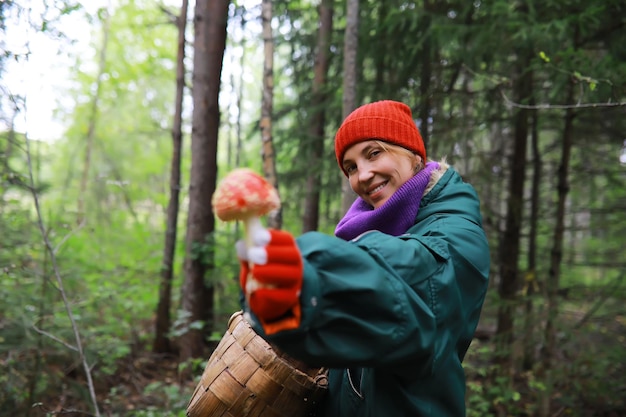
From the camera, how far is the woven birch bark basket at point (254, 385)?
1.60 meters

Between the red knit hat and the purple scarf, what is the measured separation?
19 cm

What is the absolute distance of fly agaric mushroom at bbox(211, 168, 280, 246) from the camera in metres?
1.03

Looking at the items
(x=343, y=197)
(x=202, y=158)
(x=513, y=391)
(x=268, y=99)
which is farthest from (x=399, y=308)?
(x=202, y=158)

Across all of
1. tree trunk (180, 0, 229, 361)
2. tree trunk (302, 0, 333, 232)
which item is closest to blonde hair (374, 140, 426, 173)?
tree trunk (302, 0, 333, 232)

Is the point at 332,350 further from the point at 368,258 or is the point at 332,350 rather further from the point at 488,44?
the point at 488,44

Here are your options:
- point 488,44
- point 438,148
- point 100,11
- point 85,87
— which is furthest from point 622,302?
point 85,87

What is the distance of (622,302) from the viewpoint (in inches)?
253

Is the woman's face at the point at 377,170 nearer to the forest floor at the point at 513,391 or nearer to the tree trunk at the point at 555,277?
the forest floor at the point at 513,391

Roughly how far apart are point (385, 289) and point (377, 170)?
828 millimetres

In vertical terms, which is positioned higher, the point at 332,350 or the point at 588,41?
the point at 588,41

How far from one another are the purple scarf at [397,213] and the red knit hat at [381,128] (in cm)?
19

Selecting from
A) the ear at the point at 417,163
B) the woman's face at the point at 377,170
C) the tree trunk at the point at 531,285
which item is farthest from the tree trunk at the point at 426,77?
the woman's face at the point at 377,170

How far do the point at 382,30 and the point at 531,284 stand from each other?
13.4 feet

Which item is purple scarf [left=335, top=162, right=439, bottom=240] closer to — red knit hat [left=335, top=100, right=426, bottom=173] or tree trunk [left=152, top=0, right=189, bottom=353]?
red knit hat [left=335, top=100, right=426, bottom=173]
